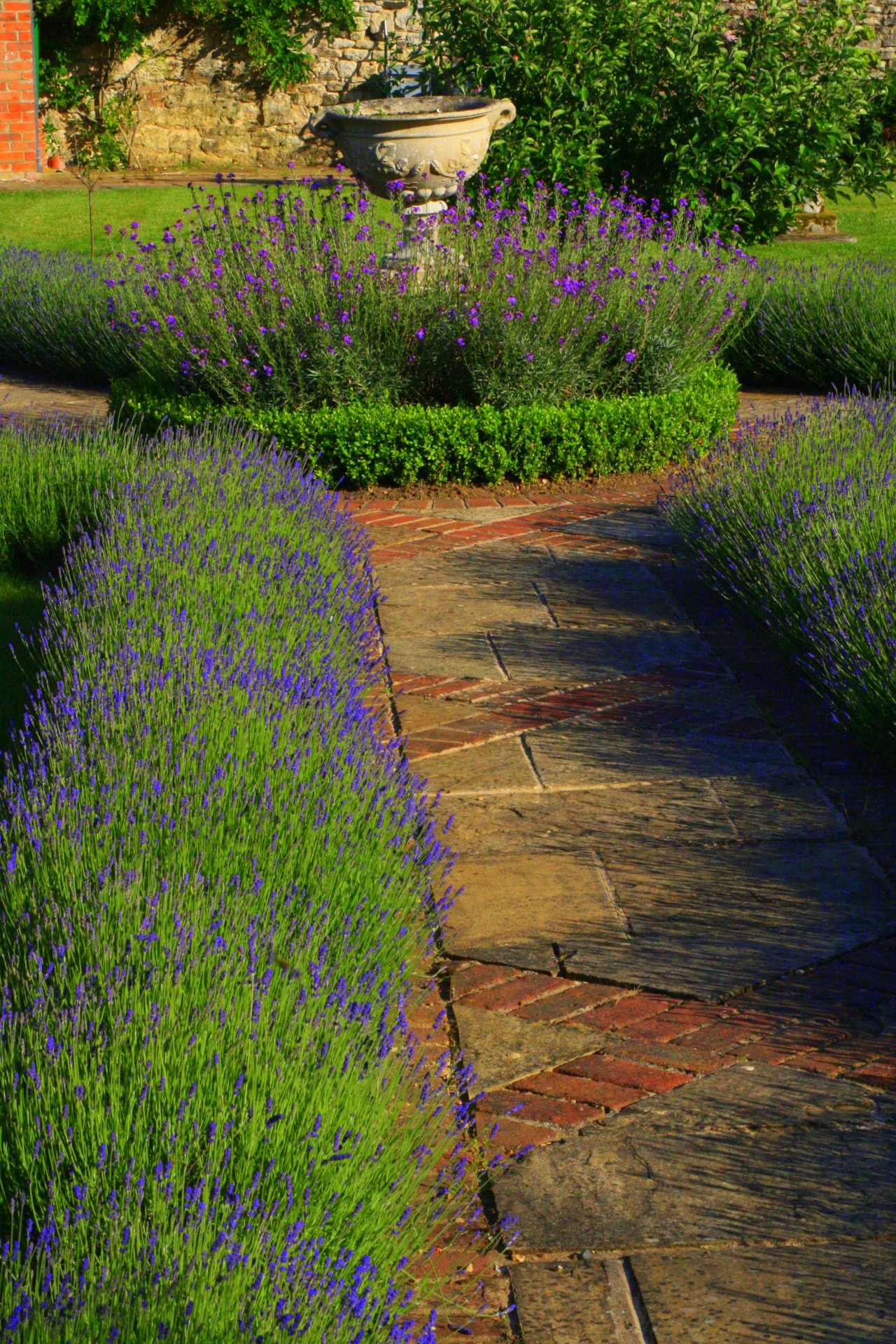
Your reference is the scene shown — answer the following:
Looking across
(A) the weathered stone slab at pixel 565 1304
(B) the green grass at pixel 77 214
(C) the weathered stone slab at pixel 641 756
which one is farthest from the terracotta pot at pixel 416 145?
(A) the weathered stone slab at pixel 565 1304

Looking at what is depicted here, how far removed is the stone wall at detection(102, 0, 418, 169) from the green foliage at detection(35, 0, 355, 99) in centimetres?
21

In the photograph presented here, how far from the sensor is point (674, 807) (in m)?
3.90

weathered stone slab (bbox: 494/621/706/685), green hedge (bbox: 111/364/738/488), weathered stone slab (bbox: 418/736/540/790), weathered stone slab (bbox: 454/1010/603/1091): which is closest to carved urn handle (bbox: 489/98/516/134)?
green hedge (bbox: 111/364/738/488)

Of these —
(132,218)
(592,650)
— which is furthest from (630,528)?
(132,218)

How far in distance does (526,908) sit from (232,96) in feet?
62.7

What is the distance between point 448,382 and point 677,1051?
17.9 feet

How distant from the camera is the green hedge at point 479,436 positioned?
7004 millimetres

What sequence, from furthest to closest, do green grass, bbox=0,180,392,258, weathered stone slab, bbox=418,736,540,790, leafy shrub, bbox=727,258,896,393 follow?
1. green grass, bbox=0,180,392,258
2. leafy shrub, bbox=727,258,896,393
3. weathered stone slab, bbox=418,736,540,790

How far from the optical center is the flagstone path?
7.42 ft

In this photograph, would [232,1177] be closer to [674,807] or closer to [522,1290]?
[522,1290]

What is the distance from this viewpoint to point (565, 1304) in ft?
7.18

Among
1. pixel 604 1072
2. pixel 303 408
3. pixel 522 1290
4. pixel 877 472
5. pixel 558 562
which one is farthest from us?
pixel 303 408

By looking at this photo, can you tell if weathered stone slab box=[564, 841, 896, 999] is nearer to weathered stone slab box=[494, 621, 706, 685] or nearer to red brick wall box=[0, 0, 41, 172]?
weathered stone slab box=[494, 621, 706, 685]

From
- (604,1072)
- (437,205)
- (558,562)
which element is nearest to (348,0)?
(437,205)
